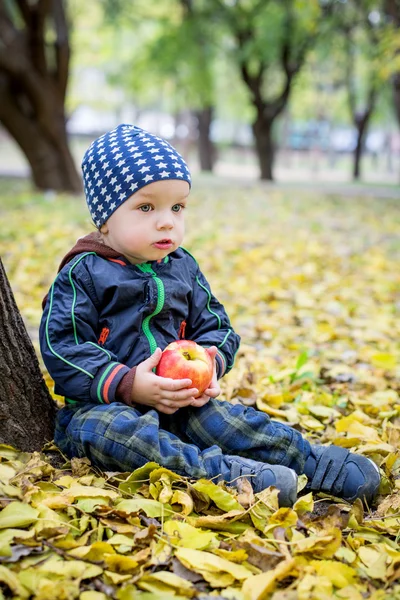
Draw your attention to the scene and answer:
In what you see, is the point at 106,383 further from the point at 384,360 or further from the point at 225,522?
the point at 384,360

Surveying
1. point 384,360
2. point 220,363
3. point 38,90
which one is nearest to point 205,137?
point 38,90

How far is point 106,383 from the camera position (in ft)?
6.88

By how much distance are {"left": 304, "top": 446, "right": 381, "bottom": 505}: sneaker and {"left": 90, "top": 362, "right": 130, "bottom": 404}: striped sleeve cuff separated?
28.7 inches

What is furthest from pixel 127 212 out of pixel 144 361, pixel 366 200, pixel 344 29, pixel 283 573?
pixel 344 29

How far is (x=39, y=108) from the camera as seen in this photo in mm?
11406

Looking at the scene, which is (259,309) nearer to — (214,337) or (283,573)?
(214,337)

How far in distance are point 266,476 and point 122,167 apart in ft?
3.77

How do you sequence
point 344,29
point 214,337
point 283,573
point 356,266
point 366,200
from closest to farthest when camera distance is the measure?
1. point 283,573
2. point 214,337
3. point 356,266
4. point 366,200
5. point 344,29

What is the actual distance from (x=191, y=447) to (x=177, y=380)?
0.24 meters

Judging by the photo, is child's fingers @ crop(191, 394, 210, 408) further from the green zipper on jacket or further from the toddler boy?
the green zipper on jacket

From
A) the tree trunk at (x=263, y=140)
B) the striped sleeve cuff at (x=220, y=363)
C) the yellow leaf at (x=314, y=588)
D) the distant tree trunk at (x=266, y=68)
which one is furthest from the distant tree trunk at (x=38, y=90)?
the yellow leaf at (x=314, y=588)

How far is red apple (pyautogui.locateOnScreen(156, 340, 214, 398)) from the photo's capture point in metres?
2.12

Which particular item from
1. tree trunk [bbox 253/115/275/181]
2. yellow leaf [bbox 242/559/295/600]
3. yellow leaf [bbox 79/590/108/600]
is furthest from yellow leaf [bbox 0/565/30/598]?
tree trunk [bbox 253/115/275/181]

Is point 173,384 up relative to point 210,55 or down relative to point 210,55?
down
